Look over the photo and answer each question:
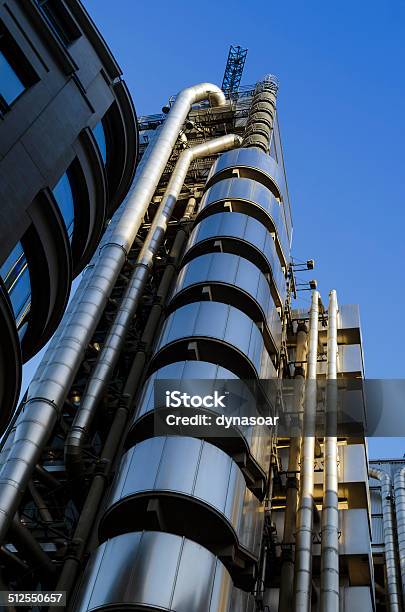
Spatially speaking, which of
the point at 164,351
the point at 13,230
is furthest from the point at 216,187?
the point at 13,230

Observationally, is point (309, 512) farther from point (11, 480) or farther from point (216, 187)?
point (216, 187)

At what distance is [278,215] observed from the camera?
41344 mm

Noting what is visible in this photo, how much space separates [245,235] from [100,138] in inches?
519

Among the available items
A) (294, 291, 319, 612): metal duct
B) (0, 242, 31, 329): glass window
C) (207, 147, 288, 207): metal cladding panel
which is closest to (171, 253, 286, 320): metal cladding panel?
(294, 291, 319, 612): metal duct

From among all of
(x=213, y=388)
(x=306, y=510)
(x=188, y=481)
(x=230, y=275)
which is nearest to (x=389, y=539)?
(x=306, y=510)

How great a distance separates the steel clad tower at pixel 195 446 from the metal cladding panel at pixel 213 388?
92 millimetres

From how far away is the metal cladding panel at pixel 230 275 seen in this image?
33.9 meters

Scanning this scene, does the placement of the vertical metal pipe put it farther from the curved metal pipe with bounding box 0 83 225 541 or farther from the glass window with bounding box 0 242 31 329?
the glass window with bounding box 0 242 31 329

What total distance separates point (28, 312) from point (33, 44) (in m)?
7.65

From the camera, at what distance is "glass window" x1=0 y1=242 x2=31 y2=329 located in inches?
771

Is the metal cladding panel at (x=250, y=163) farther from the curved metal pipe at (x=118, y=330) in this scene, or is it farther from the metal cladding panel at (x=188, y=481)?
the metal cladding panel at (x=188, y=481)

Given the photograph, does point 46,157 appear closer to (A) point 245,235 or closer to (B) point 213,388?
(B) point 213,388

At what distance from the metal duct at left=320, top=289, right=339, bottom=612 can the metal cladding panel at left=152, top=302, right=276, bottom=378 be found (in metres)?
3.56

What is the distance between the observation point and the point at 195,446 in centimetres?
2580
